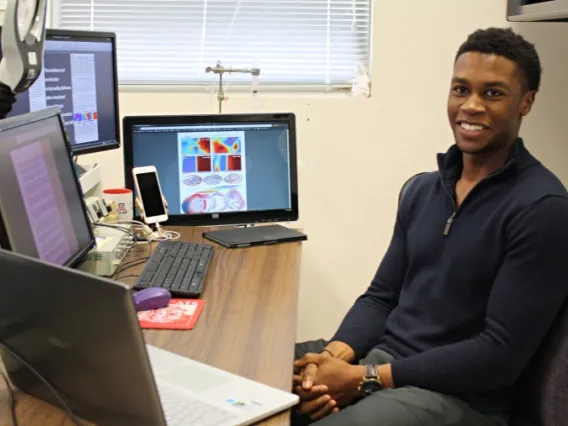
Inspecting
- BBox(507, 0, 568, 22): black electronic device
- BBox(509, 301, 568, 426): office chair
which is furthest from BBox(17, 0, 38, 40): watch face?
BBox(507, 0, 568, 22): black electronic device

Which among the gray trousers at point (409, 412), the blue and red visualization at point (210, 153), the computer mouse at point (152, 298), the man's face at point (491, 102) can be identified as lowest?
the gray trousers at point (409, 412)

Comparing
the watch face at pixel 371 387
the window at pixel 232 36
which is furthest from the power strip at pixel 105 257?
the window at pixel 232 36

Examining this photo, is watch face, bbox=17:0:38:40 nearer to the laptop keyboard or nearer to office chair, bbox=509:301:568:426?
the laptop keyboard

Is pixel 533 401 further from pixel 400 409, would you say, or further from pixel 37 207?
pixel 37 207

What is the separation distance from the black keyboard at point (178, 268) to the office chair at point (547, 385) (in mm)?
737

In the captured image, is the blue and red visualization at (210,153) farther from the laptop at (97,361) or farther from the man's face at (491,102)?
the laptop at (97,361)

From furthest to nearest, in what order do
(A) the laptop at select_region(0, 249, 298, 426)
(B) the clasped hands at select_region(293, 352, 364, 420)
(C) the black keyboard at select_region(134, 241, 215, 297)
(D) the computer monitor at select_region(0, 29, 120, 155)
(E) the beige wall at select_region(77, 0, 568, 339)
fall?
(E) the beige wall at select_region(77, 0, 568, 339) → (D) the computer monitor at select_region(0, 29, 120, 155) → (C) the black keyboard at select_region(134, 241, 215, 297) → (B) the clasped hands at select_region(293, 352, 364, 420) → (A) the laptop at select_region(0, 249, 298, 426)

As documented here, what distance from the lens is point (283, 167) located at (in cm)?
217

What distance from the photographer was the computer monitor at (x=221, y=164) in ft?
6.96

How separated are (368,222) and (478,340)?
1317 mm

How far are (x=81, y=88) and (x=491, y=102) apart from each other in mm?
1180

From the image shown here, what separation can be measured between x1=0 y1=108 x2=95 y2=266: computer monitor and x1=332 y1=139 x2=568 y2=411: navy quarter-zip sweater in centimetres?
69

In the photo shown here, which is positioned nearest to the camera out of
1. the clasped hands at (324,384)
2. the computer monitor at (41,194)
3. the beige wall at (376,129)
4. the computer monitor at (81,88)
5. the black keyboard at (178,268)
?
the computer monitor at (41,194)

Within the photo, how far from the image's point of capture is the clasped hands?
148 centimetres
